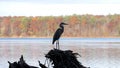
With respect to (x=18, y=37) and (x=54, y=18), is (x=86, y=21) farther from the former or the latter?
(x=18, y=37)

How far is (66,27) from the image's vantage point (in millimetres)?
131250

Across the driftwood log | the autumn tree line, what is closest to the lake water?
the driftwood log

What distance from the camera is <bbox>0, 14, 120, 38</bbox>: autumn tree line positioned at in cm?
12912

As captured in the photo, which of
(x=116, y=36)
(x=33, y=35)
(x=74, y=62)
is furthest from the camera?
(x=33, y=35)

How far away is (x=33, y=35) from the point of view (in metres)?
138

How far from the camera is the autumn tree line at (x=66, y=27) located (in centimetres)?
12912

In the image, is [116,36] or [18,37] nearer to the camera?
[116,36]

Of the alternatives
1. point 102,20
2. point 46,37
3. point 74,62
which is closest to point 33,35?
point 46,37

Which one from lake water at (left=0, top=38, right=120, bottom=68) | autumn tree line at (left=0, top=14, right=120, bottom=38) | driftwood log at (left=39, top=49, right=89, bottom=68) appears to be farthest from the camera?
autumn tree line at (left=0, top=14, right=120, bottom=38)

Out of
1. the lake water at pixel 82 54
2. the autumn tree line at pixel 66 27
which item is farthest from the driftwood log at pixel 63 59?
the autumn tree line at pixel 66 27

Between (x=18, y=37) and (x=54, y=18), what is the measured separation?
558 inches

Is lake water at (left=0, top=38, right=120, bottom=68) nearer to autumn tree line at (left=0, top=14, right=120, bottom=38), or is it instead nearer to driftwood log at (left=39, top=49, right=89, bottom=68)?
driftwood log at (left=39, top=49, right=89, bottom=68)

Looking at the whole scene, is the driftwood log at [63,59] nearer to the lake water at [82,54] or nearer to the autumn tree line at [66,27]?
the lake water at [82,54]

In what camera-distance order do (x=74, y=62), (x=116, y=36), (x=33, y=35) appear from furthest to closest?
(x=33, y=35), (x=116, y=36), (x=74, y=62)
